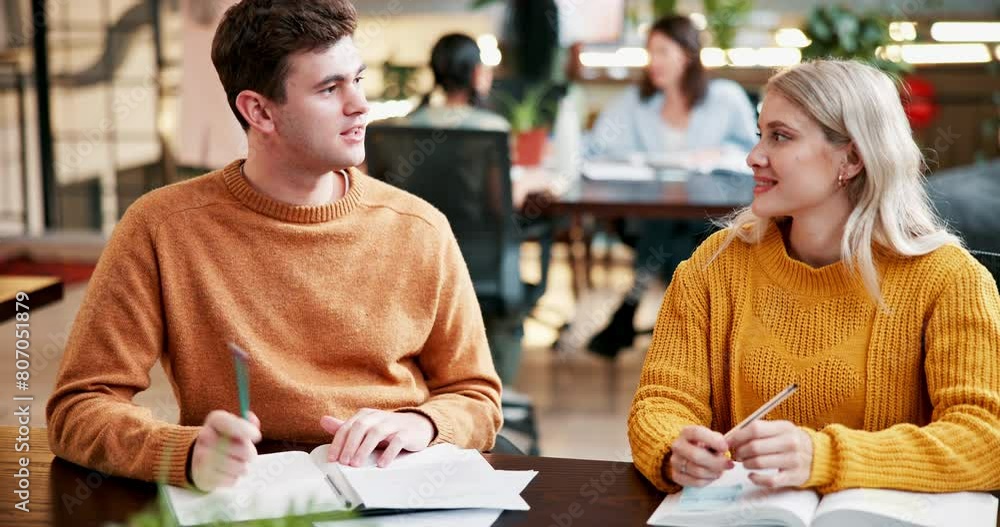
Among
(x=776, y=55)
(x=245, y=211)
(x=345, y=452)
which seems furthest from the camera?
(x=776, y=55)

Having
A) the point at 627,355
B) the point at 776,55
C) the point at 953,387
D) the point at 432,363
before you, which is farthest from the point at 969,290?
the point at 776,55

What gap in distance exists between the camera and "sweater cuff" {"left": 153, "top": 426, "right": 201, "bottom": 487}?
3.87 feet

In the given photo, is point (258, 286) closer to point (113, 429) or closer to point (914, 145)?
point (113, 429)

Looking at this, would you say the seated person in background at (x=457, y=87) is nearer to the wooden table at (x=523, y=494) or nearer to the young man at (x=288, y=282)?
the young man at (x=288, y=282)

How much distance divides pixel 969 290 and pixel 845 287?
140mm

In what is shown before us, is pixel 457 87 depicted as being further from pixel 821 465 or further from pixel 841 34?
pixel 821 465

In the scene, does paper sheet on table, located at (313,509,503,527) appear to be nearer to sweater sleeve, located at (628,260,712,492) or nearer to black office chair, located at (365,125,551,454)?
sweater sleeve, located at (628,260,712,492)

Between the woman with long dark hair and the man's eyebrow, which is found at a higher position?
the man's eyebrow

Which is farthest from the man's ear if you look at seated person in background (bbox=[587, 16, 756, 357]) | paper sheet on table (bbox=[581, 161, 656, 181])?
seated person in background (bbox=[587, 16, 756, 357])

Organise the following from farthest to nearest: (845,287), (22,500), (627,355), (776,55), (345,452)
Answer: (776,55) → (627,355) → (845,287) → (345,452) → (22,500)

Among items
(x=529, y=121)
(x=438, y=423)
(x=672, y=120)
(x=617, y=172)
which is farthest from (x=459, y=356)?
(x=672, y=120)

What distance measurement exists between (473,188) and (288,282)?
5.56ft

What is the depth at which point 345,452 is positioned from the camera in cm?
125

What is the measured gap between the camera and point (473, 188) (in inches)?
123
